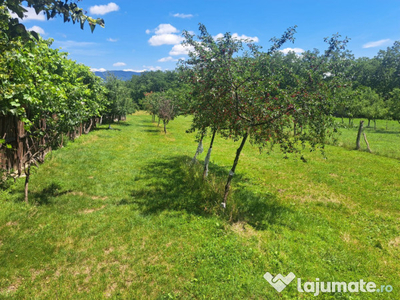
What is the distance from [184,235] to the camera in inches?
266

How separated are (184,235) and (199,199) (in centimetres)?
254

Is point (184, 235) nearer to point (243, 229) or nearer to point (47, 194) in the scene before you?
point (243, 229)

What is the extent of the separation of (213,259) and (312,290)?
2.58 metres

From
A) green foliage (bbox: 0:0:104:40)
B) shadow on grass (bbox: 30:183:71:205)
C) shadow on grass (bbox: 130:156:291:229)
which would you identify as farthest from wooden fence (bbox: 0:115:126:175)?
green foliage (bbox: 0:0:104:40)

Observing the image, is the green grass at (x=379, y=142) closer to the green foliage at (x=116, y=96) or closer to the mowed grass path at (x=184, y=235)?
the mowed grass path at (x=184, y=235)

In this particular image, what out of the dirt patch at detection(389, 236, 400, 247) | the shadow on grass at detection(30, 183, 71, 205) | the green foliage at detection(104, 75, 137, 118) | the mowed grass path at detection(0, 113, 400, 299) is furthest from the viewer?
the green foliage at detection(104, 75, 137, 118)

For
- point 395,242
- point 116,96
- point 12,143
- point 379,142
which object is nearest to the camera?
point 395,242

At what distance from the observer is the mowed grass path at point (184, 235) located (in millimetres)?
4953

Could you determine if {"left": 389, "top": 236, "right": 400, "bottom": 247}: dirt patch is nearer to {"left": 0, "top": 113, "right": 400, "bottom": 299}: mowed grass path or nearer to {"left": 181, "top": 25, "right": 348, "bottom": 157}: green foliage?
{"left": 0, "top": 113, "right": 400, "bottom": 299}: mowed grass path

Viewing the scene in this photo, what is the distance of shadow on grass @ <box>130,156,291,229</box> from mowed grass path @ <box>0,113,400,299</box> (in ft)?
0.17

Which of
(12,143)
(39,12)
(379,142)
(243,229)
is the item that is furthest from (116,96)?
(379,142)

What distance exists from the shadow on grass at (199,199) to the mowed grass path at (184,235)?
5 centimetres

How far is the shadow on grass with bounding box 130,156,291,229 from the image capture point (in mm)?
8172

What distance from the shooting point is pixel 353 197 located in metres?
10.6
